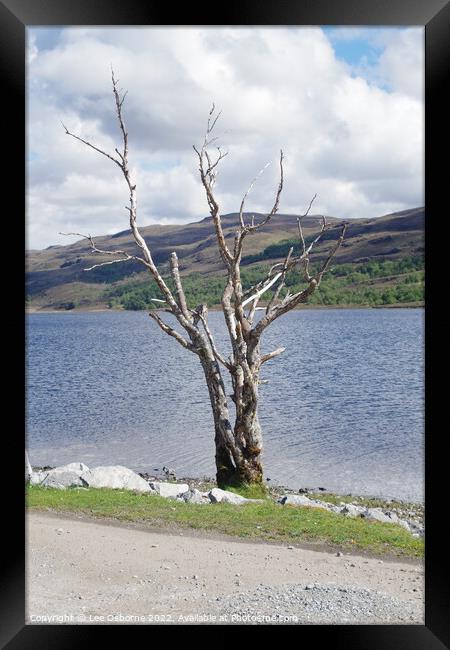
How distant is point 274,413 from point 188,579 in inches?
692

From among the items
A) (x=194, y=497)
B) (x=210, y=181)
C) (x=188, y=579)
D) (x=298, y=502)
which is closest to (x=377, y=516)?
(x=298, y=502)

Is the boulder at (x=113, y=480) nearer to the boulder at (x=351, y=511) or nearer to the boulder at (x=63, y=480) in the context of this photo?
the boulder at (x=63, y=480)

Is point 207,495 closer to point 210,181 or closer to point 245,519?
point 245,519

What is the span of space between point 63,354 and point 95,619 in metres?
48.5

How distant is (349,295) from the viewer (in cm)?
10681

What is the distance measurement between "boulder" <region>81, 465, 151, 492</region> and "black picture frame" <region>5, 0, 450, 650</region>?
708 centimetres

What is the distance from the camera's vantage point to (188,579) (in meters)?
7.38

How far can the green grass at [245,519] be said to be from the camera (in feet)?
30.5

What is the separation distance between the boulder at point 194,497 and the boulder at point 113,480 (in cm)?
85

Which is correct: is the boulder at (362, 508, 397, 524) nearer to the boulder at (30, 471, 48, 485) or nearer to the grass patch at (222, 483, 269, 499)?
the grass patch at (222, 483, 269, 499)

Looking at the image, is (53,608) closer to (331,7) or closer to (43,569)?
(43,569)
